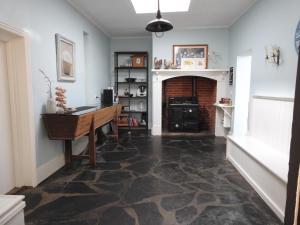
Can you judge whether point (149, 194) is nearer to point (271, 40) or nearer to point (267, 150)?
point (267, 150)

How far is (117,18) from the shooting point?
4.49m

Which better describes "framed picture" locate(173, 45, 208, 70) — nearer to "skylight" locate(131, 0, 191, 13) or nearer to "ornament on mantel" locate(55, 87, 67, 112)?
"skylight" locate(131, 0, 191, 13)

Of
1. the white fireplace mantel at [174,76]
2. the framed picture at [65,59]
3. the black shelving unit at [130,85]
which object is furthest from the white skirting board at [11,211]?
the black shelving unit at [130,85]

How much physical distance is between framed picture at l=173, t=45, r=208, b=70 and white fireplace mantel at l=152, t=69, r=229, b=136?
15 centimetres

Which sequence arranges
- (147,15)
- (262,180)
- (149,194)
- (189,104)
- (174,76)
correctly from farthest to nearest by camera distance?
(189,104) < (174,76) < (147,15) < (149,194) < (262,180)

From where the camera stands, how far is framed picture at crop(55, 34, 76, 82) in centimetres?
321

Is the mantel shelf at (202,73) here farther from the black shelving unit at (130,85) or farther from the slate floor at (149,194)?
the slate floor at (149,194)

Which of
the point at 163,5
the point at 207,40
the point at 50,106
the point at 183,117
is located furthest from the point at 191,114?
the point at 50,106

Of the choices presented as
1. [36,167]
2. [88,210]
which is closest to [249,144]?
[88,210]

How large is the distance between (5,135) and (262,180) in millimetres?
3065

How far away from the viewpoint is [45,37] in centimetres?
290

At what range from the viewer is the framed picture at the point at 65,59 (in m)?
3.21

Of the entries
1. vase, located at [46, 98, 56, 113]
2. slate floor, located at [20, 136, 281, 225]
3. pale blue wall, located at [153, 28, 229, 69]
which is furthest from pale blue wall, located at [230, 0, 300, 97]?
vase, located at [46, 98, 56, 113]

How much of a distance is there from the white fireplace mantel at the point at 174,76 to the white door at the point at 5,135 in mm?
3485
